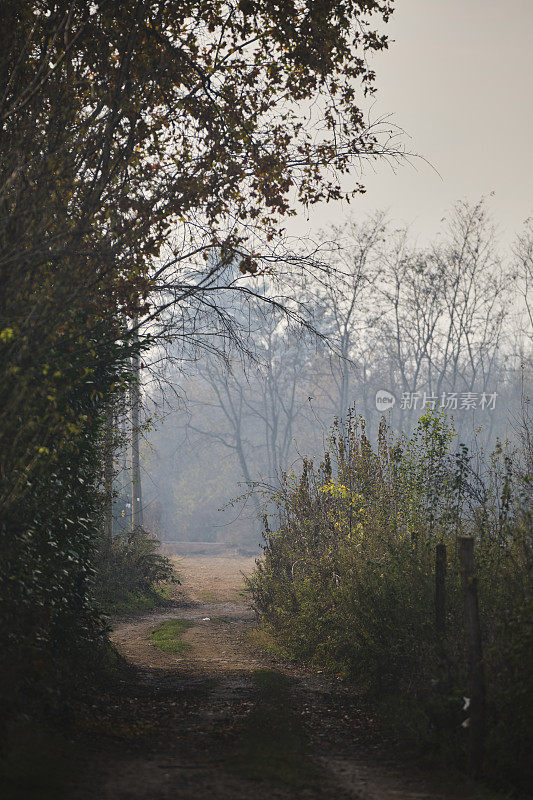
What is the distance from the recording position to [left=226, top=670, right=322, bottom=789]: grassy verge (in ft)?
17.0

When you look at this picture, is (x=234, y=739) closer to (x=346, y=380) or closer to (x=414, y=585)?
(x=414, y=585)

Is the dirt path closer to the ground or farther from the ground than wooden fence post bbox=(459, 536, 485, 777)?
closer to the ground

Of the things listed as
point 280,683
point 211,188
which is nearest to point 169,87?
point 211,188

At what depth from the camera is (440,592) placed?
7562mm

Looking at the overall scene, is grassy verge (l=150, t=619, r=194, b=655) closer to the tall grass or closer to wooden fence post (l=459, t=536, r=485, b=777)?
the tall grass

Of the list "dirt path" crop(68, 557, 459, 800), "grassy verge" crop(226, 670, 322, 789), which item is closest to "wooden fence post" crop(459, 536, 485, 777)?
"dirt path" crop(68, 557, 459, 800)

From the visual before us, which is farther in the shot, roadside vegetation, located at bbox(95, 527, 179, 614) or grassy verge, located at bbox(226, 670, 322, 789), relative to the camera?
roadside vegetation, located at bbox(95, 527, 179, 614)

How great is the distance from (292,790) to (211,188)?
6.63 meters

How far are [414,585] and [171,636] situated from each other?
21.6 feet

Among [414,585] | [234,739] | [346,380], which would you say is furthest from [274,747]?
[346,380]

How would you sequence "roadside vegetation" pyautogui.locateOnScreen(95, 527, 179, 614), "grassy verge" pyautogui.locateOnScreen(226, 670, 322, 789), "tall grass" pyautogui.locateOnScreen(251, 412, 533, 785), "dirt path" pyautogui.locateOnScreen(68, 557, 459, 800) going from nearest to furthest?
"dirt path" pyautogui.locateOnScreen(68, 557, 459, 800), "grassy verge" pyautogui.locateOnScreen(226, 670, 322, 789), "tall grass" pyautogui.locateOnScreen(251, 412, 533, 785), "roadside vegetation" pyautogui.locateOnScreen(95, 527, 179, 614)

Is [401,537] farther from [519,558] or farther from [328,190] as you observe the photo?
[328,190]

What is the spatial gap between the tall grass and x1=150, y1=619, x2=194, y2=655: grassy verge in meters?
1.76

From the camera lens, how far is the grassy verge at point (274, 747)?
519 centimetres
